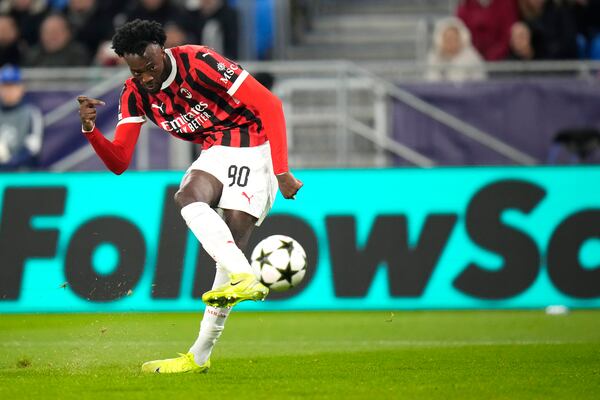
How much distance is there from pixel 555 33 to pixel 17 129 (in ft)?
22.6

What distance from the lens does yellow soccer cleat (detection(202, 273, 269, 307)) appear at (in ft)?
25.5

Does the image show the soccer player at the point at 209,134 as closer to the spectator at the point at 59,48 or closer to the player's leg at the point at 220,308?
the player's leg at the point at 220,308

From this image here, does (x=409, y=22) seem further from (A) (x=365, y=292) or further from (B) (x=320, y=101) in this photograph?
(A) (x=365, y=292)

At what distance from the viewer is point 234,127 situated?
8.65m

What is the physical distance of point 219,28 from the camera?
17.5 metres

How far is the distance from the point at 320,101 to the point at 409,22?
3.42 metres

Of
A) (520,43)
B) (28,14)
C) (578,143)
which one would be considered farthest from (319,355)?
(28,14)

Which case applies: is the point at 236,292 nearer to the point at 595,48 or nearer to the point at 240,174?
the point at 240,174

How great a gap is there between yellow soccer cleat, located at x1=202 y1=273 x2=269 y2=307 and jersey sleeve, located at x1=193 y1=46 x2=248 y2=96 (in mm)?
1254

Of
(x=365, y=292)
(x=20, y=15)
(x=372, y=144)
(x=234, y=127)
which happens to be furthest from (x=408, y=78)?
(x=234, y=127)

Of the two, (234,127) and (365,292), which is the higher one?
(234,127)

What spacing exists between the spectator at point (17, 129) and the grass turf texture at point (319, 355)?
10.1ft

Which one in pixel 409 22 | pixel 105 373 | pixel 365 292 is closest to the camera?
pixel 105 373

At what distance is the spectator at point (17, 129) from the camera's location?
15602 millimetres
